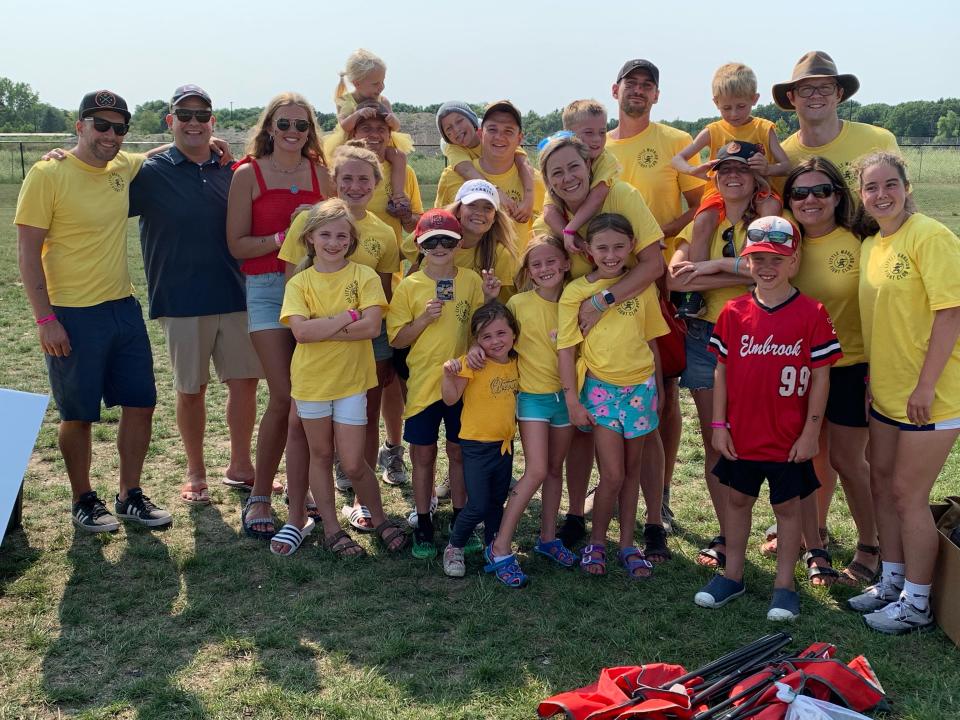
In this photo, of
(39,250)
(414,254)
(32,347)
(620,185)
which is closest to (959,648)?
(620,185)

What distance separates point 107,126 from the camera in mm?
4824

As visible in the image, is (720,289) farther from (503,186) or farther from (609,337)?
(503,186)

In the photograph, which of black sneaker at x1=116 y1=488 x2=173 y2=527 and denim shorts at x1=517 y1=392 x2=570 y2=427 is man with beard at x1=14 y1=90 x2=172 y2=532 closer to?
black sneaker at x1=116 y1=488 x2=173 y2=527

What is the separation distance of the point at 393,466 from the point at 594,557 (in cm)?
186

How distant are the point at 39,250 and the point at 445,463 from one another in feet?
9.51

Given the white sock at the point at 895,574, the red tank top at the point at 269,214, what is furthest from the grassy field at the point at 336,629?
the red tank top at the point at 269,214

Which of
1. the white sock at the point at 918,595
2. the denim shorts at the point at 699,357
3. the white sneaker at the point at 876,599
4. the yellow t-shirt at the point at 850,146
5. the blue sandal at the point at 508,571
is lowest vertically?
the blue sandal at the point at 508,571

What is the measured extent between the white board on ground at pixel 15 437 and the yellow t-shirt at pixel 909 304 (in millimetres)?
3935

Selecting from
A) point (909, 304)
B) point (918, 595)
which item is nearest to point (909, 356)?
point (909, 304)

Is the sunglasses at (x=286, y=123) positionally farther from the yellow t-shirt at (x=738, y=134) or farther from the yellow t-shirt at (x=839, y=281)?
the yellow t-shirt at (x=839, y=281)

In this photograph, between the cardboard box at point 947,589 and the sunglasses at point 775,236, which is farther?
the sunglasses at point 775,236

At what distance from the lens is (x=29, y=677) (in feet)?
12.1

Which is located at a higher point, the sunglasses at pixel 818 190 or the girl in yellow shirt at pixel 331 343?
the sunglasses at pixel 818 190

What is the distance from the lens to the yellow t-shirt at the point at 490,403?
4.56 meters
